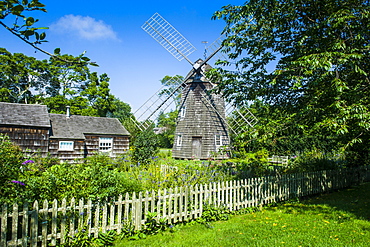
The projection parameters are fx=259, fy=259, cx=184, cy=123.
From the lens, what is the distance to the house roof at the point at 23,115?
59.6 ft

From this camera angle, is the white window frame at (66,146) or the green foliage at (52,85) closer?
the white window frame at (66,146)

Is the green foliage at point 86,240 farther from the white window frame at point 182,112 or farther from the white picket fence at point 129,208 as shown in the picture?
the white window frame at point 182,112

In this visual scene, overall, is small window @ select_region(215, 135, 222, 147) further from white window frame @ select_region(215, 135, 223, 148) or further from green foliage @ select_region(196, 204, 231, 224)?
green foliage @ select_region(196, 204, 231, 224)

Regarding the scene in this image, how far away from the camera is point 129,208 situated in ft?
22.0

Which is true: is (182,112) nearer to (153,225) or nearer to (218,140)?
(218,140)

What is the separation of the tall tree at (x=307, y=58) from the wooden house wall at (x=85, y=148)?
50.6 ft

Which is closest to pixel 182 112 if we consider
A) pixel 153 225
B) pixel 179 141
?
pixel 179 141

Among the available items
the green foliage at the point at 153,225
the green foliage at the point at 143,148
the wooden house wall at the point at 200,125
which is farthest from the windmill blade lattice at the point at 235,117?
the green foliage at the point at 153,225

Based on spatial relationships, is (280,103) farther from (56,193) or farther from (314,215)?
(56,193)

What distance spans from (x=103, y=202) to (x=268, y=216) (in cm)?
486

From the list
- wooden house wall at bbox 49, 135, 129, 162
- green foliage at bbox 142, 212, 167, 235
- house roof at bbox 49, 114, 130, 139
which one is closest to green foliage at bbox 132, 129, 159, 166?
wooden house wall at bbox 49, 135, 129, 162

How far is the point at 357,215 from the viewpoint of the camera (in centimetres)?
766

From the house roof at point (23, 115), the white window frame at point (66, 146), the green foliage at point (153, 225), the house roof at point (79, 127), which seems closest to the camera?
the green foliage at point (153, 225)

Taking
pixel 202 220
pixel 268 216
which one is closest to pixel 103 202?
pixel 202 220
